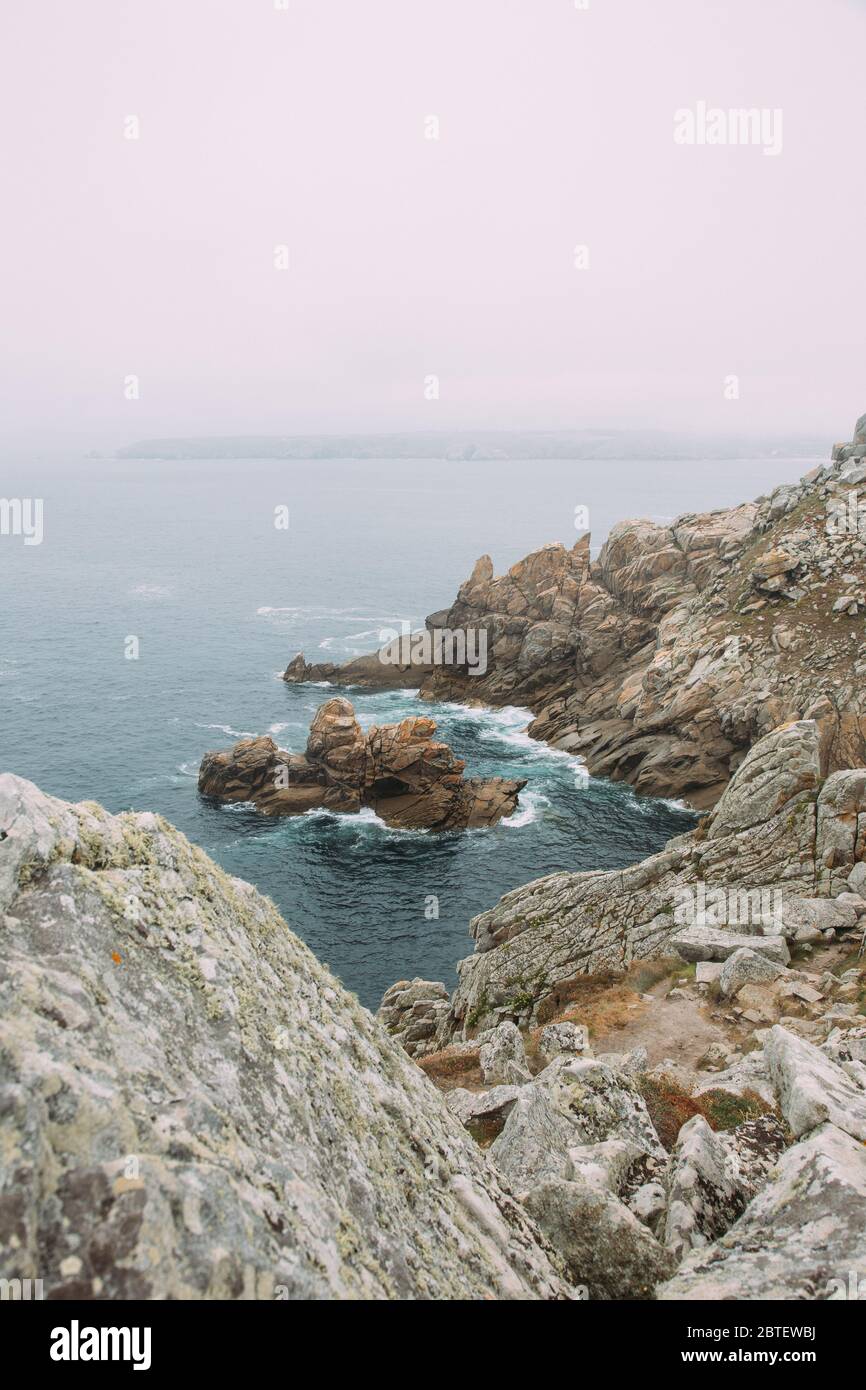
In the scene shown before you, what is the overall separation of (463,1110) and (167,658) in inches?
3926

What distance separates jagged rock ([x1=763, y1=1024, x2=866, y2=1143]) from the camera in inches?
463

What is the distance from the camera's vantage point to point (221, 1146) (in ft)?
18.7

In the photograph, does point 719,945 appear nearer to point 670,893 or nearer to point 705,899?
point 705,899

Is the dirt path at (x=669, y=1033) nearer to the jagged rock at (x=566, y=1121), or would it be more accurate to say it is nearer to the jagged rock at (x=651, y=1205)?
the jagged rock at (x=566, y=1121)

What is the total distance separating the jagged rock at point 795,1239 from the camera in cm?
848

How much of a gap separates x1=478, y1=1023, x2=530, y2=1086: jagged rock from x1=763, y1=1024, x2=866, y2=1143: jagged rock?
8533mm

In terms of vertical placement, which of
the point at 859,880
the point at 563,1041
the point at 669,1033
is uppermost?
the point at 859,880

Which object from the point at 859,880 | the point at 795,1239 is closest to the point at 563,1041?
the point at 859,880

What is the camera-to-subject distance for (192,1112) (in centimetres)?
577

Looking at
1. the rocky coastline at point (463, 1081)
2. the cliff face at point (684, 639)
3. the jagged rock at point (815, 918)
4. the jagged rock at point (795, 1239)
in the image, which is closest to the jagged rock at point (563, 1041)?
the rocky coastline at point (463, 1081)

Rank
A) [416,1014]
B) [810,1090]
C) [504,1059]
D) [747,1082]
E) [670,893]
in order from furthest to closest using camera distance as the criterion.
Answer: [416,1014] < [670,893] < [504,1059] < [747,1082] < [810,1090]

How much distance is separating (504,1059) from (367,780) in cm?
4941

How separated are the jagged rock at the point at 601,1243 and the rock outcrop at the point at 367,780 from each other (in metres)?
57.0

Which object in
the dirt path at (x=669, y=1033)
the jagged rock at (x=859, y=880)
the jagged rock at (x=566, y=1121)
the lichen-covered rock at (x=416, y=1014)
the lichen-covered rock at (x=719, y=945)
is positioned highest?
the jagged rock at (x=566, y=1121)
